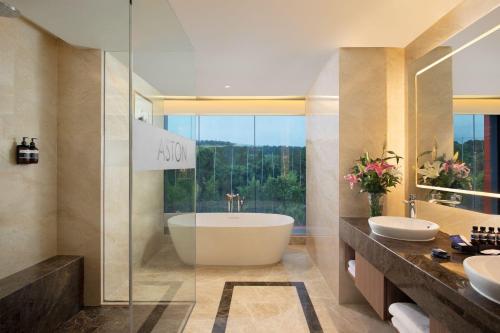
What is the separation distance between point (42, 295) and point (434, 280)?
2509 mm

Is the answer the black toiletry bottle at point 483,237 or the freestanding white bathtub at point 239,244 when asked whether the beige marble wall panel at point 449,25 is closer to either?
the black toiletry bottle at point 483,237

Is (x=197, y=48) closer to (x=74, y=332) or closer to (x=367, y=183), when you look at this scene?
(x=367, y=183)

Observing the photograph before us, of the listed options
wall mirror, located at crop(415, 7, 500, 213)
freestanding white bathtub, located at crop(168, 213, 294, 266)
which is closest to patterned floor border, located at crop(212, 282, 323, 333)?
freestanding white bathtub, located at crop(168, 213, 294, 266)

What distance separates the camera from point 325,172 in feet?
11.6

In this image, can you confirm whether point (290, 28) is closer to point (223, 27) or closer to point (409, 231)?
point (223, 27)

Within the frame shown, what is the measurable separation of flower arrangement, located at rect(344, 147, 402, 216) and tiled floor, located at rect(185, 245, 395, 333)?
948mm

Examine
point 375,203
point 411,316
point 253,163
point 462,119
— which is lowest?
point 411,316

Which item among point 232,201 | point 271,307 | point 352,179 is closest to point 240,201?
point 232,201

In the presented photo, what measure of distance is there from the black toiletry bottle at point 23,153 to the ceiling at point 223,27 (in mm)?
861

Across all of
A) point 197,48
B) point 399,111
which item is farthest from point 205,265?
point 399,111

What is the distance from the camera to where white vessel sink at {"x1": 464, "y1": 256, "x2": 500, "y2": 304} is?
3.42 feet

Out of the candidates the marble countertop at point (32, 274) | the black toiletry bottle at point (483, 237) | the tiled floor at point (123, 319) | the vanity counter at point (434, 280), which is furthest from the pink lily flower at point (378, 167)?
the marble countertop at point (32, 274)

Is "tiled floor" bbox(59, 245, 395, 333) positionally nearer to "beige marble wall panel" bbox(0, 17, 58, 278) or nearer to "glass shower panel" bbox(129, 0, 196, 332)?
"glass shower panel" bbox(129, 0, 196, 332)

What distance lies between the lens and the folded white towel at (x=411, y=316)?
1.59 metres
